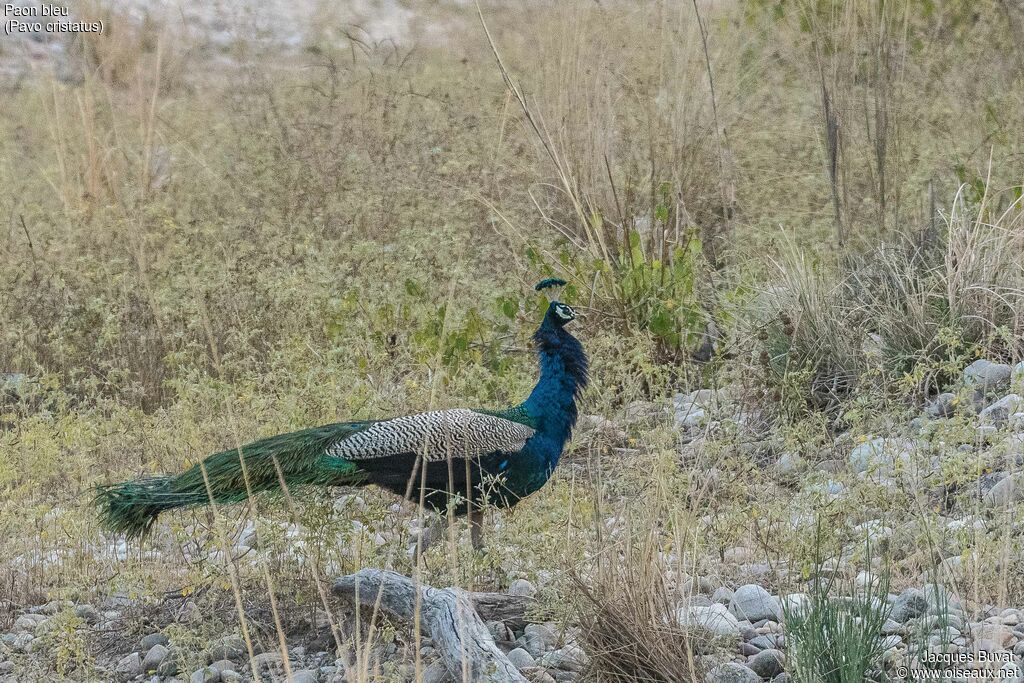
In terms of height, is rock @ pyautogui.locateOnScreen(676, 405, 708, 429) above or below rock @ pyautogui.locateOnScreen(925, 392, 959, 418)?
below

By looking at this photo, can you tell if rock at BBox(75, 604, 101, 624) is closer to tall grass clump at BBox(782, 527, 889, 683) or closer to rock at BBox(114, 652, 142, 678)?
rock at BBox(114, 652, 142, 678)

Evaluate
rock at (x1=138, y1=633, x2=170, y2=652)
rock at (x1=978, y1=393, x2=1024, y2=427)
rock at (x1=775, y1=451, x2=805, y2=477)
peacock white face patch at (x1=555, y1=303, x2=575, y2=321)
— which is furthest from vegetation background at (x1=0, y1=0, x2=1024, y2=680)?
peacock white face patch at (x1=555, y1=303, x2=575, y2=321)

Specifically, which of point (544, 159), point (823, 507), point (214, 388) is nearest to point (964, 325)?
point (823, 507)

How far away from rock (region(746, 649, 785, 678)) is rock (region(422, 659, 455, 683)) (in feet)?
2.28

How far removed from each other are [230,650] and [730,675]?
1.27 metres

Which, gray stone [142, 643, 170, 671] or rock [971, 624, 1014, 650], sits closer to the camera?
rock [971, 624, 1014, 650]

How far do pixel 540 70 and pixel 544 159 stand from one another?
0.42 m

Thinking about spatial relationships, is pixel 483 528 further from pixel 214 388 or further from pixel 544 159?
pixel 544 159

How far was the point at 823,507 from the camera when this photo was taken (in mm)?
3436

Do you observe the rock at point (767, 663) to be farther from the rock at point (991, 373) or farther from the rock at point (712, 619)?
the rock at point (991, 373)

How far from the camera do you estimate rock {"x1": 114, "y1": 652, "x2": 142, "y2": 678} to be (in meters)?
3.26

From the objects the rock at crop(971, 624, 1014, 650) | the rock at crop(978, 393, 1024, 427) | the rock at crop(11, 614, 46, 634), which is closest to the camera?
the rock at crop(971, 624, 1014, 650)

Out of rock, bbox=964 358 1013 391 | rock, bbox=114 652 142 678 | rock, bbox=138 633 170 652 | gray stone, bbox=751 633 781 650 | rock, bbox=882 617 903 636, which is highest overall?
rock, bbox=964 358 1013 391

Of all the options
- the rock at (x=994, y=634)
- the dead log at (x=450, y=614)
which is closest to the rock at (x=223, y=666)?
the dead log at (x=450, y=614)
